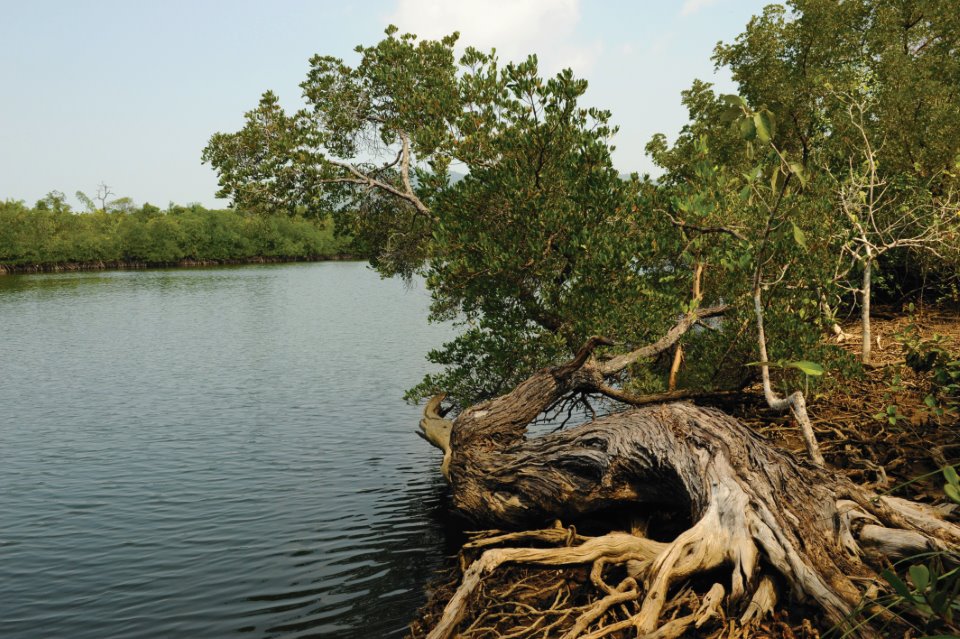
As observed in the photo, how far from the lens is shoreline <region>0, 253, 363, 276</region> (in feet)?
405

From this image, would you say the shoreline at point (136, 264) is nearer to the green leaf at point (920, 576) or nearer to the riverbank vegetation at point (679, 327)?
the riverbank vegetation at point (679, 327)

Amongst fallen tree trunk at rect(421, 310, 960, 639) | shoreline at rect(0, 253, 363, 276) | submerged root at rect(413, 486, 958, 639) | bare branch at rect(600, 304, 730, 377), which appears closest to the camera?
submerged root at rect(413, 486, 958, 639)

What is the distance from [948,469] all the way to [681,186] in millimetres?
11457

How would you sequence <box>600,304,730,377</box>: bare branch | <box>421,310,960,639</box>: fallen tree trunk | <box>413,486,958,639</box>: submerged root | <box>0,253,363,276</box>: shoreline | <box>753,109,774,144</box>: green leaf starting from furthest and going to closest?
<box>0,253,363,276</box>: shoreline
<box>600,304,730,377</box>: bare branch
<box>421,310,960,639</box>: fallen tree trunk
<box>413,486,958,639</box>: submerged root
<box>753,109,774,144</box>: green leaf

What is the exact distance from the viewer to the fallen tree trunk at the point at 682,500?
6648mm

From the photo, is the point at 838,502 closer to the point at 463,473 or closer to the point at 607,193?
the point at 463,473

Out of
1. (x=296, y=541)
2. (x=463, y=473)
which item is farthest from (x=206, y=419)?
(x=463, y=473)

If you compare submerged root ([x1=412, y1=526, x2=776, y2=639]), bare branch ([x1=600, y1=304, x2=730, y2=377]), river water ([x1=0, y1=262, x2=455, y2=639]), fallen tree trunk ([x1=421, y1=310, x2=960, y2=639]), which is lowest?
river water ([x1=0, y1=262, x2=455, y2=639])

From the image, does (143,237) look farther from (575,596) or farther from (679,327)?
(575,596)

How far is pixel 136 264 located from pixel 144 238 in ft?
28.0

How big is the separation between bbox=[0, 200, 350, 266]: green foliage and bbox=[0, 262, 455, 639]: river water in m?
77.8

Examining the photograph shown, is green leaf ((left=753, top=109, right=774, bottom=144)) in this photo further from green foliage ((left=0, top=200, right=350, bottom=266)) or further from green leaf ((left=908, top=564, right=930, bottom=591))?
green foliage ((left=0, top=200, right=350, bottom=266))

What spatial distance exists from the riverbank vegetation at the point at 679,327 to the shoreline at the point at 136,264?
88804 mm

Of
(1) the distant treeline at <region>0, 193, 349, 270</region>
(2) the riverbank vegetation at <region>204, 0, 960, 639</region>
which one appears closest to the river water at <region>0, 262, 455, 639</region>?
(2) the riverbank vegetation at <region>204, 0, 960, 639</region>
